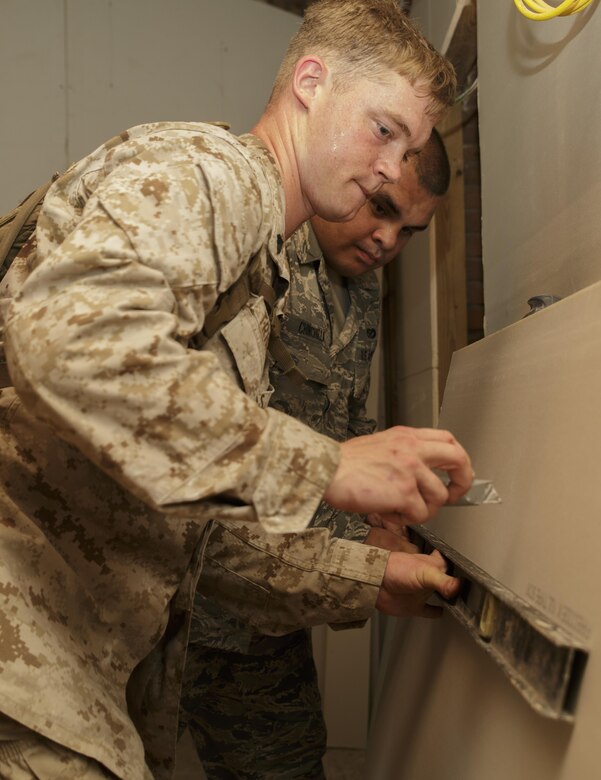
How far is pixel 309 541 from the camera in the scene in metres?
1.39

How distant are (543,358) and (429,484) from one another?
302 mm

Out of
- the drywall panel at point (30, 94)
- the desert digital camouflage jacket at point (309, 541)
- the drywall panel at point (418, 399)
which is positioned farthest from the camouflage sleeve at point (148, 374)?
the drywall panel at point (30, 94)

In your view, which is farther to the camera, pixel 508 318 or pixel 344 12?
pixel 508 318

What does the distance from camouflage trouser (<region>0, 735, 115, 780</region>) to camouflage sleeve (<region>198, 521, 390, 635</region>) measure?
1.61 feet

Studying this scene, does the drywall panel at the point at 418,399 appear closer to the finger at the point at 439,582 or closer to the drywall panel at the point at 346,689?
the drywall panel at the point at 346,689

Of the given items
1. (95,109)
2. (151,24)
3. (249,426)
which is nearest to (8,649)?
(249,426)

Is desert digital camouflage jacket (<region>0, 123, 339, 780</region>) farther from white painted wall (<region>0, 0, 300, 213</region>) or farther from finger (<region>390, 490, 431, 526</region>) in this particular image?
white painted wall (<region>0, 0, 300, 213</region>)

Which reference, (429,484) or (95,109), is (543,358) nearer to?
(429,484)

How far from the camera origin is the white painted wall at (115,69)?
282cm

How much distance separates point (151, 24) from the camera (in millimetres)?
3006

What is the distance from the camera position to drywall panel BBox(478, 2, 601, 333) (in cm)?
122

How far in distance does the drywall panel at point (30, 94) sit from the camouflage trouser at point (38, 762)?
2324 millimetres

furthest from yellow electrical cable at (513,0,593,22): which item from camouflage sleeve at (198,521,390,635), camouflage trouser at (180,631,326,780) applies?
camouflage trouser at (180,631,326,780)

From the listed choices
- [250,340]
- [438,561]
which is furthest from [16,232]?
[438,561]
